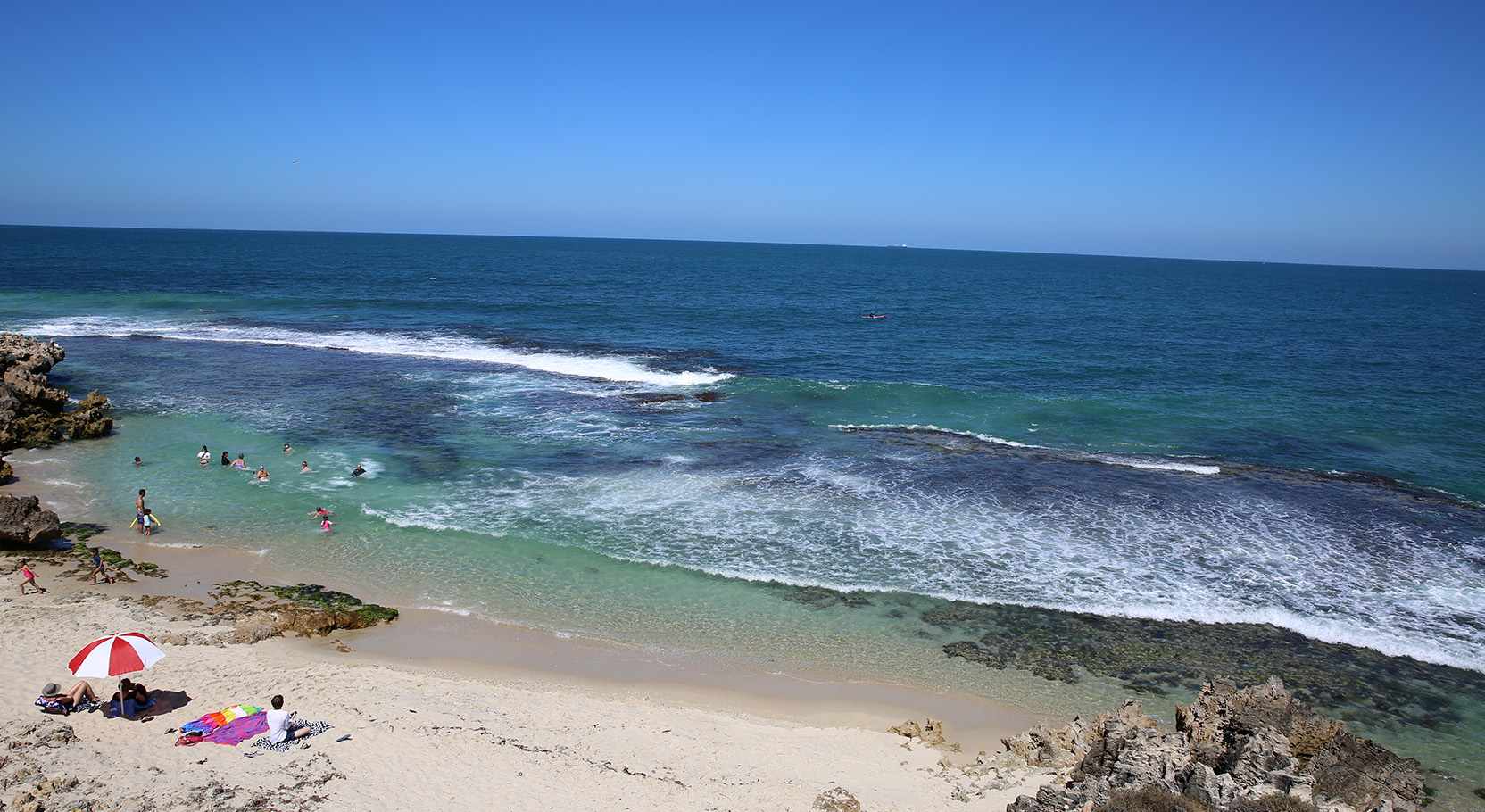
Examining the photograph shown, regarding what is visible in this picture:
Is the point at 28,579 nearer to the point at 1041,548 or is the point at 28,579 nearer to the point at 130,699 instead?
the point at 130,699

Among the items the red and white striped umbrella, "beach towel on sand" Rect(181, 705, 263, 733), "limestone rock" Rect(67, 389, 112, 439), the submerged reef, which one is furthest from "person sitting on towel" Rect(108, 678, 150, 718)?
"limestone rock" Rect(67, 389, 112, 439)

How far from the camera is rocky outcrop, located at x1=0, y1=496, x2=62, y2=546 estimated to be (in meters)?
17.4

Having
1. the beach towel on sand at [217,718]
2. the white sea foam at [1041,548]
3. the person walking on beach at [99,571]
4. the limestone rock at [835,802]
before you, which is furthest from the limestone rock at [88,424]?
the limestone rock at [835,802]

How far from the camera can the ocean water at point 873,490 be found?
1577 centimetres

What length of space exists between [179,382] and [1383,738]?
41.8 meters

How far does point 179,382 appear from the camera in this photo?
114 ft

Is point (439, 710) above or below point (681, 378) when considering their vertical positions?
below

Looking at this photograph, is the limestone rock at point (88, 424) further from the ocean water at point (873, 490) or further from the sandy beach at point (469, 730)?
the sandy beach at point (469, 730)

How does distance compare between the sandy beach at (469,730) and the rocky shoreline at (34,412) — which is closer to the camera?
the sandy beach at (469,730)

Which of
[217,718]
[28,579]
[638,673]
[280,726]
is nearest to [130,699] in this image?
[217,718]

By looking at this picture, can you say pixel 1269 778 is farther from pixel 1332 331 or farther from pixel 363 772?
pixel 1332 331

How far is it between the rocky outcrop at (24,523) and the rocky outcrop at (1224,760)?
20.7 meters

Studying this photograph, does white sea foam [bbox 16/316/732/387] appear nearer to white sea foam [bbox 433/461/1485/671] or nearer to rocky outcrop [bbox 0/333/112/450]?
white sea foam [bbox 433/461/1485/671]

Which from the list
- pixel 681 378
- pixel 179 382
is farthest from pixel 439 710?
pixel 179 382
